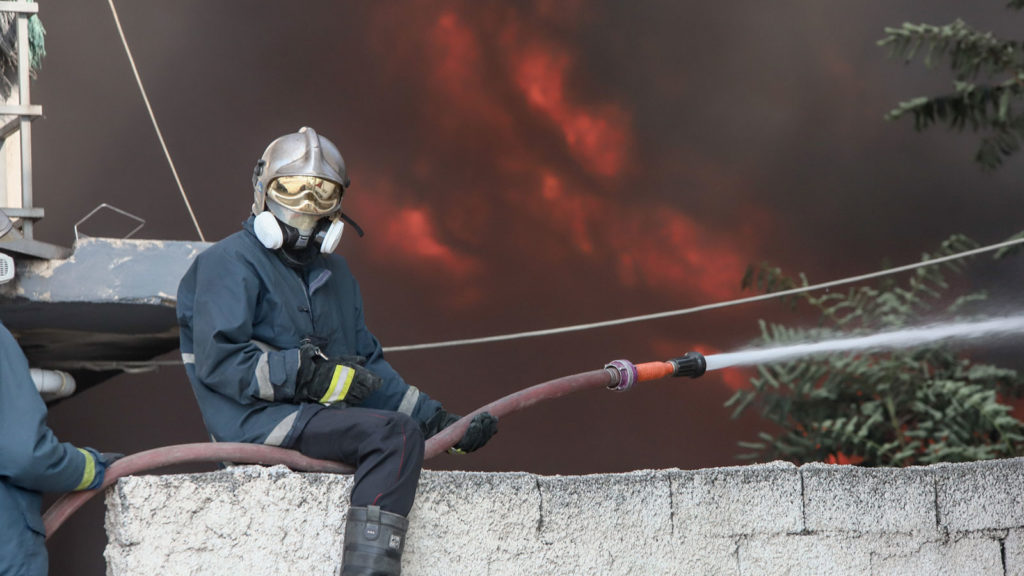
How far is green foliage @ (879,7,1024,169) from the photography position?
9453 mm

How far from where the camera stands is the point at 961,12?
1180 centimetres

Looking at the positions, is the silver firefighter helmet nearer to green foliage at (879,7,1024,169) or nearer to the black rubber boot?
the black rubber boot

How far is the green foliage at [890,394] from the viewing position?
881cm

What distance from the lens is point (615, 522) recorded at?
3459 mm

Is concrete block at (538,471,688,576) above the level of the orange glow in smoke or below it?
below

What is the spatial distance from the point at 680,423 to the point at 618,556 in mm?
8422

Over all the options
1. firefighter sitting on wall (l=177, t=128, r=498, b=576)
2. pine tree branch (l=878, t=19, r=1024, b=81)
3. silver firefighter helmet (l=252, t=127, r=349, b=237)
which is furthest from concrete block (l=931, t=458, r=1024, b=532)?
pine tree branch (l=878, t=19, r=1024, b=81)

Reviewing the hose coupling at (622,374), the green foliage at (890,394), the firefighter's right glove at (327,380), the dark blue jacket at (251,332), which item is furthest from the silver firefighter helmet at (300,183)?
the green foliage at (890,394)

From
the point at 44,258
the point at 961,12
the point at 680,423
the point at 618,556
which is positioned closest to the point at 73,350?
the point at 44,258

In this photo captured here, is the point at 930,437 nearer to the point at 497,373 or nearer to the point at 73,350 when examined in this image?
the point at 497,373

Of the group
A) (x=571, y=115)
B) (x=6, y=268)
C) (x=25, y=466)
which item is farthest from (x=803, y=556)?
(x=571, y=115)

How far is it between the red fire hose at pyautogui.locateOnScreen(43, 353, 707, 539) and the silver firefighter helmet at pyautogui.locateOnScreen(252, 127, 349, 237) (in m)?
0.76

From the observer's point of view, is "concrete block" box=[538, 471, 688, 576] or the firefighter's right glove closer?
the firefighter's right glove

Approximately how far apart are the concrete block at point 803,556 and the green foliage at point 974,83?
6.73m
